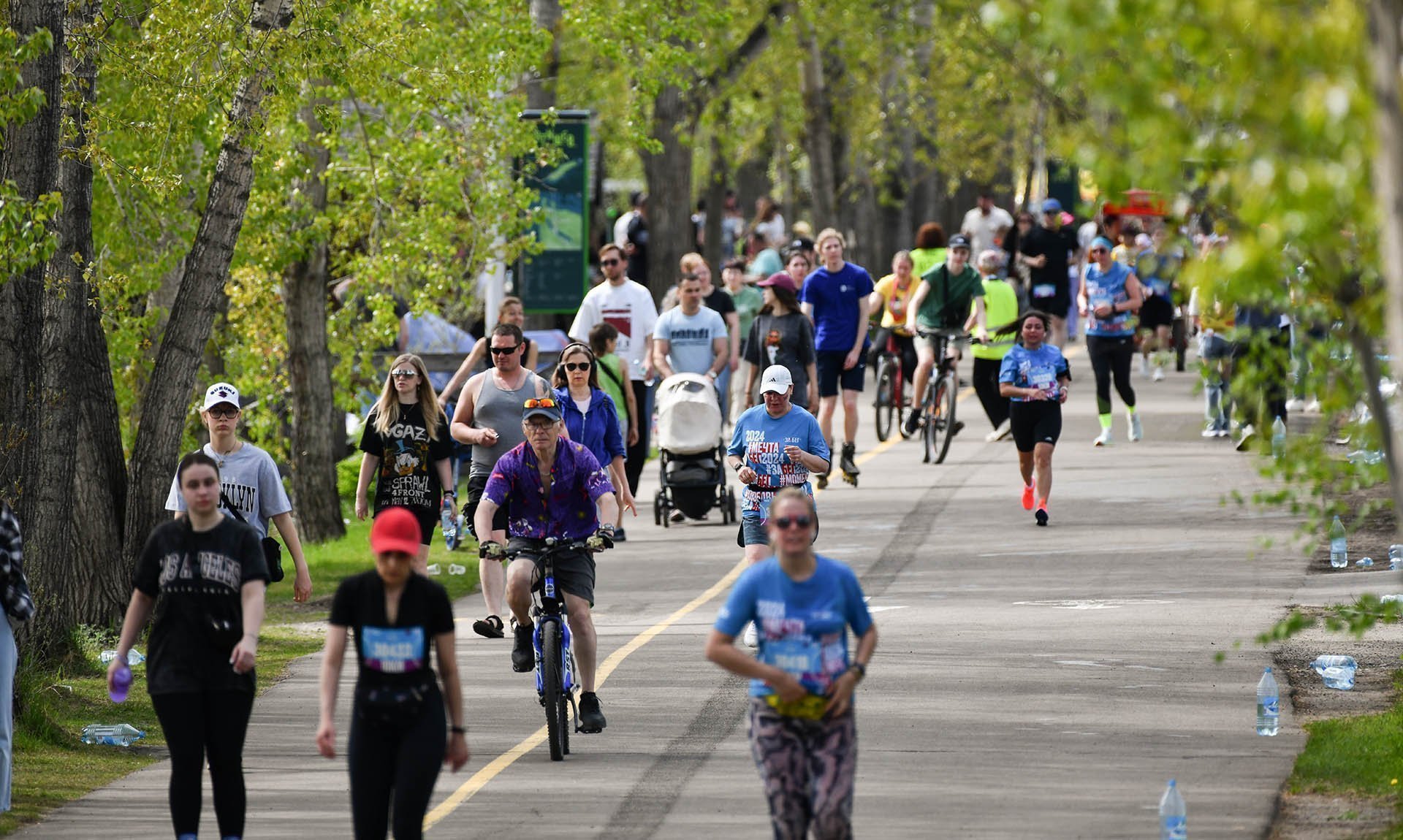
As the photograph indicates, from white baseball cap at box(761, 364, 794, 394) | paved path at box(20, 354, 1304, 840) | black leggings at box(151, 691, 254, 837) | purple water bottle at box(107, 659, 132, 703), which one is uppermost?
white baseball cap at box(761, 364, 794, 394)

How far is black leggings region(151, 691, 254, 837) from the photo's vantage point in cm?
830

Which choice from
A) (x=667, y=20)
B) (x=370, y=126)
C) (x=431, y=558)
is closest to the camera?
(x=431, y=558)

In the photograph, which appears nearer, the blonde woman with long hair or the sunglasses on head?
the sunglasses on head

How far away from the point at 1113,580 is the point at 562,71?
27.1 meters

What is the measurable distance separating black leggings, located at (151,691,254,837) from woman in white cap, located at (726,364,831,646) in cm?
454

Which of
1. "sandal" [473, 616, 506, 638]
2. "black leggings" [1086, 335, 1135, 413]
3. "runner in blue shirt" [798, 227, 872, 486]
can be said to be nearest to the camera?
"sandal" [473, 616, 506, 638]

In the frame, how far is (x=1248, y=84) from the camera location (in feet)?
19.8

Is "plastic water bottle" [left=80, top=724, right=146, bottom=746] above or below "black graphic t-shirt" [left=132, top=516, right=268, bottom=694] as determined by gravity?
below

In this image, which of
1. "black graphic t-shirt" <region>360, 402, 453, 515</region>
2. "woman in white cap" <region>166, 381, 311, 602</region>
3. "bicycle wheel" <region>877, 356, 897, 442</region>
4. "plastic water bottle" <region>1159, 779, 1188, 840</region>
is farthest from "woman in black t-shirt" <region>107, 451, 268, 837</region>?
"bicycle wheel" <region>877, 356, 897, 442</region>

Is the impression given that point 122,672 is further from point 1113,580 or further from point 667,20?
point 667,20

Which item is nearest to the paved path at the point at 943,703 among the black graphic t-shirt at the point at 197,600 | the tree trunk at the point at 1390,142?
the black graphic t-shirt at the point at 197,600

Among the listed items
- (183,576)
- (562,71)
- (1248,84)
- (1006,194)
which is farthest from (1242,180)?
(1006,194)

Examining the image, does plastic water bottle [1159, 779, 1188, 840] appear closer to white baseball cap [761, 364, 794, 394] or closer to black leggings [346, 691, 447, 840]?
black leggings [346, 691, 447, 840]

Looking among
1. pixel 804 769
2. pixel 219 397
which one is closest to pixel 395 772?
pixel 804 769
